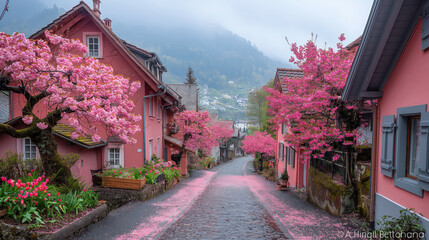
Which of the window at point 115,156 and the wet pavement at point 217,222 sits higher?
the window at point 115,156

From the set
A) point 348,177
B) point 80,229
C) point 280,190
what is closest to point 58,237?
point 80,229

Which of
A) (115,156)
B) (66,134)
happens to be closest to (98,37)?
(66,134)

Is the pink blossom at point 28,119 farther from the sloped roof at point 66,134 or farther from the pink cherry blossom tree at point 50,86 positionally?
the sloped roof at point 66,134

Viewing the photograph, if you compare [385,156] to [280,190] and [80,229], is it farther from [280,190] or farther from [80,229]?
[280,190]

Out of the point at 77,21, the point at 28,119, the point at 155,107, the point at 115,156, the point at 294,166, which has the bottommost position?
the point at 294,166

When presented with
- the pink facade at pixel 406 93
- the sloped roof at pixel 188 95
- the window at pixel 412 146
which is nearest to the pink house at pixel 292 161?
the pink facade at pixel 406 93

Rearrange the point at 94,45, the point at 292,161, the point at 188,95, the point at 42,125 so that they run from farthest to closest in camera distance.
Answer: the point at 188,95, the point at 292,161, the point at 94,45, the point at 42,125

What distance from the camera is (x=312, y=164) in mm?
12805

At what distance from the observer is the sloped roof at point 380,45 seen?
543 centimetres

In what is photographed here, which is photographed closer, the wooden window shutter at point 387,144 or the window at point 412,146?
the window at point 412,146

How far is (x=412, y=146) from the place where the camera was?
5426 mm

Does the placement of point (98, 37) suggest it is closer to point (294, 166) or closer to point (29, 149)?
point (29, 149)

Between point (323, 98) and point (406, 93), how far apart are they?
9.48 feet

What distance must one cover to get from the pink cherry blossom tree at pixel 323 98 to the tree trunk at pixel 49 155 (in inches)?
289
